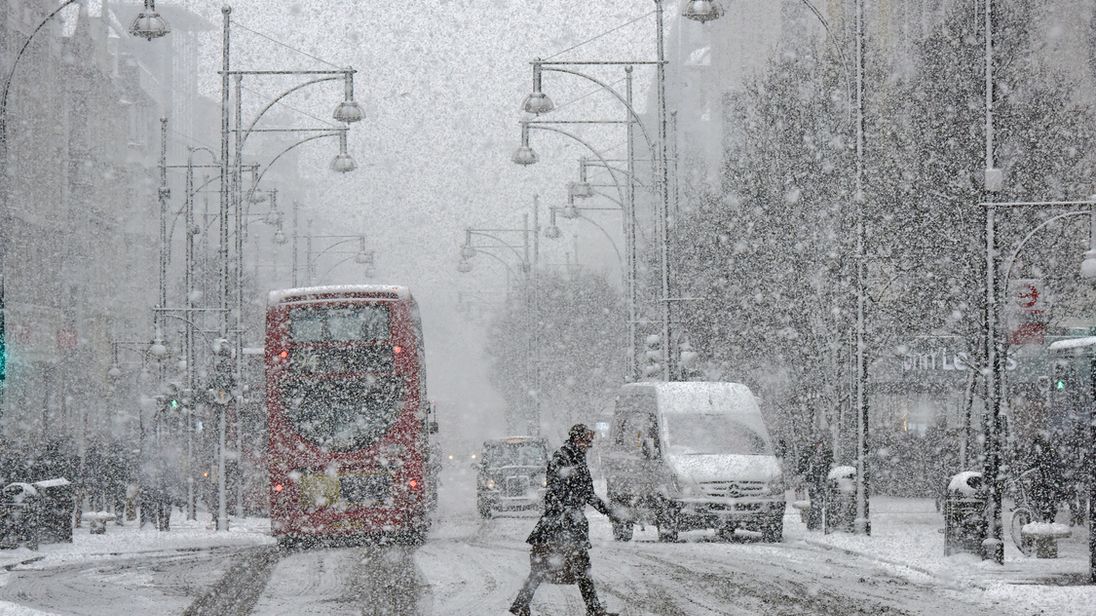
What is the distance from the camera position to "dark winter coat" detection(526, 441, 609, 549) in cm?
1421

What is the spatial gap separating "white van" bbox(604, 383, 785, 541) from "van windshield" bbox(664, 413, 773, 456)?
0.01m

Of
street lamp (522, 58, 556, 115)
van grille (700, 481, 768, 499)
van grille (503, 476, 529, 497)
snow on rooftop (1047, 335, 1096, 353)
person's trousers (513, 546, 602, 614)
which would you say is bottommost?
van grille (503, 476, 529, 497)

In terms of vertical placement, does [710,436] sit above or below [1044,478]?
above

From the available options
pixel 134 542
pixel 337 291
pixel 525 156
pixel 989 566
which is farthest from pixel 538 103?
pixel 989 566

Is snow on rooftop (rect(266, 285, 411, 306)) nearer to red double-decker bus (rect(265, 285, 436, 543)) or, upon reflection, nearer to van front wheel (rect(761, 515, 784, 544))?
red double-decker bus (rect(265, 285, 436, 543))

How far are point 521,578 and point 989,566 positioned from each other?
5.14m

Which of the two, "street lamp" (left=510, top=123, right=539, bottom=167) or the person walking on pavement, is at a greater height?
"street lamp" (left=510, top=123, right=539, bottom=167)

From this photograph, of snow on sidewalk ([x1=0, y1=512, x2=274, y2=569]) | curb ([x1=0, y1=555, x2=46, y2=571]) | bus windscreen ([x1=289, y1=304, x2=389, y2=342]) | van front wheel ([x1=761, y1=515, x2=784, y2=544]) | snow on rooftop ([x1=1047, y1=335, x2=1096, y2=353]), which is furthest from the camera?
snow on rooftop ([x1=1047, y1=335, x2=1096, y2=353])

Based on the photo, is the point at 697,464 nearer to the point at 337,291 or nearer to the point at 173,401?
the point at 337,291

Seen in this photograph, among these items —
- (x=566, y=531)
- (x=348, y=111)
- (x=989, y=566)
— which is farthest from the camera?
(x=348, y=111)

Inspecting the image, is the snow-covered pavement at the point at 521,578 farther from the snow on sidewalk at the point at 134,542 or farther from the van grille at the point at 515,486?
the van grille at the point at 515,486

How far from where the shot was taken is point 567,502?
14.3 metres

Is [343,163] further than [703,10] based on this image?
Yes

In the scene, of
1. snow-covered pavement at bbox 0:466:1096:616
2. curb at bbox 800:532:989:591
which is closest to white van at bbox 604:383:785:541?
snow-covered pavement at bbox 0:466:1096:616
